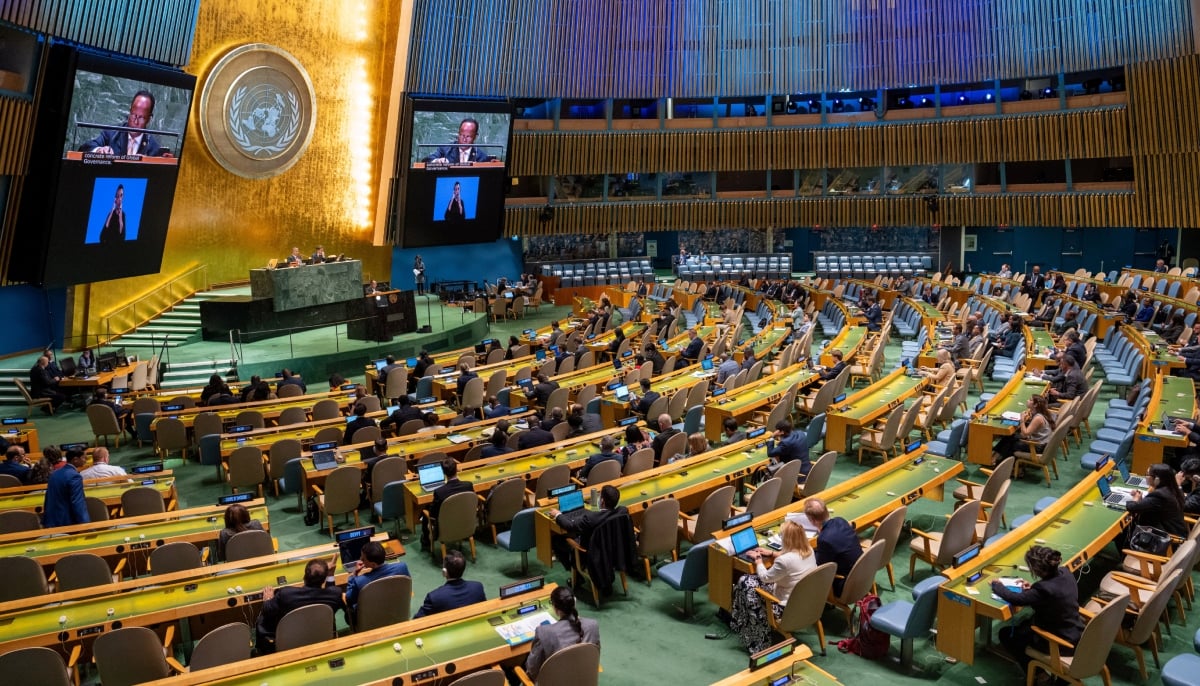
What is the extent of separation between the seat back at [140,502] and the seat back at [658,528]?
4.56 m

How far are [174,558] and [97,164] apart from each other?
12.6 metres

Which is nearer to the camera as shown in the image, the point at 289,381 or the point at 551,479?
the point at 551,479

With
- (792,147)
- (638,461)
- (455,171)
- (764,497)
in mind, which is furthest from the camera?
(792,147)

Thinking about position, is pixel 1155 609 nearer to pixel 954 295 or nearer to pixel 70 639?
pixel 70 639

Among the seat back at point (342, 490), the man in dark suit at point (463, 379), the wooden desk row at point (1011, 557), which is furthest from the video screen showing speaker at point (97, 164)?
the wooden desk row at point (1011, 557)

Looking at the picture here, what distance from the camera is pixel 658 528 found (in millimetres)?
7938

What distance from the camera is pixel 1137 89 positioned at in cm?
2592

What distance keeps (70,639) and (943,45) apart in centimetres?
2928

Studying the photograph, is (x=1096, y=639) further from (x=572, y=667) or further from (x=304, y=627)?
(x=304, y=627)

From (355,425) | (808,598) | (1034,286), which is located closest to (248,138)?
(355,425)

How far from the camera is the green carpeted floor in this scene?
6.39 metres

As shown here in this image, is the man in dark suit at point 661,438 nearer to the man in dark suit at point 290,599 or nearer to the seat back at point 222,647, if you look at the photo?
the man in dark suit at point 290,599

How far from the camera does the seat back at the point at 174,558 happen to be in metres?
6.98

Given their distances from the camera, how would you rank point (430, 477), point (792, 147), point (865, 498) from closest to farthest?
point (865, 498) < point (430, 477) < point (792, 147)
